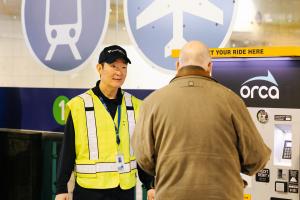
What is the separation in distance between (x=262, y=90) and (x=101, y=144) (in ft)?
3.74

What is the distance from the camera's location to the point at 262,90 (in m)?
2.99

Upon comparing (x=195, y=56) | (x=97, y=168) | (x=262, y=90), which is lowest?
(x=97, y=168)

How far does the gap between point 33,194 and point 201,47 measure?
9.11 feet

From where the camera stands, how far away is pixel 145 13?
13.3ft

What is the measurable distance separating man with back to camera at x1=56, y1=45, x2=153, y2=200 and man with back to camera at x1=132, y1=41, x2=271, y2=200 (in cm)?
84

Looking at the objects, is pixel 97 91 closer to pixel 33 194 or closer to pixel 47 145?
pixel 47 145

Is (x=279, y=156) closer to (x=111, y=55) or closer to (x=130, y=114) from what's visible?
(x=130, y=114)

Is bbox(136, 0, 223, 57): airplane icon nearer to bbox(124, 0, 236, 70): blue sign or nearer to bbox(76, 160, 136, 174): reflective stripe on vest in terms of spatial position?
bbox(124, 0, 236, 70): blue sign

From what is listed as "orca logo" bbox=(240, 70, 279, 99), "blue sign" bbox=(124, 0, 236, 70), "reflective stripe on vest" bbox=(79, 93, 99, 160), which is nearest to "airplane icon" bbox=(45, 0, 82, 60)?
"blue sign" bbox=(124, 0, 236, 70)

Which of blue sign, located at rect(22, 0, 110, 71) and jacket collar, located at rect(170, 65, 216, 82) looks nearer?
jacket collar, located at rect(170, 65, 216, 82)

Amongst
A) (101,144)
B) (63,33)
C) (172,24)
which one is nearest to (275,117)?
(101,144)

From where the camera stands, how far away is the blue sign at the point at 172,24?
3736 mm

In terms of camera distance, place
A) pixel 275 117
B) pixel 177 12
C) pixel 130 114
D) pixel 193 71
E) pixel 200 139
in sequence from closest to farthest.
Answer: pixel 200 139, pixel 193 71, pixel 275 117, pixel 130 114, pixel 177 12

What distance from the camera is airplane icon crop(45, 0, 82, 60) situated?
14.7 ft
